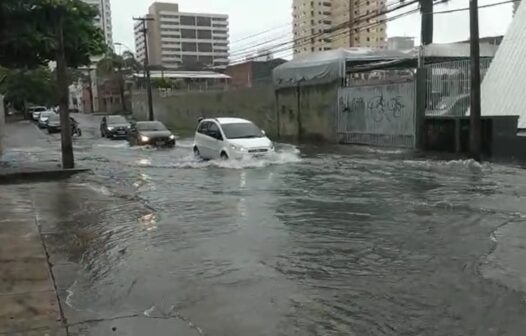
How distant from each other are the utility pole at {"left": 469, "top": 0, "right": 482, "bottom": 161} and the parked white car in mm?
6176

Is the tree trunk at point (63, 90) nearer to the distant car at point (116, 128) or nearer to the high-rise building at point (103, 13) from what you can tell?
the high-rise building at point (103, 13)

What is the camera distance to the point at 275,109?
113 ft

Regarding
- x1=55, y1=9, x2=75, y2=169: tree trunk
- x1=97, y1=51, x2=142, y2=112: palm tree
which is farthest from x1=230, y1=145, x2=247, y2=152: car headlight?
x1=97, y1=51, x2=142, y2=112: palm tree

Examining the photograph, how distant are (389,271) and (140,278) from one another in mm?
2739

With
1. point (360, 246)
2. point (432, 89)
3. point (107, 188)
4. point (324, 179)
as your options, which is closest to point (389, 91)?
point (432, 89)

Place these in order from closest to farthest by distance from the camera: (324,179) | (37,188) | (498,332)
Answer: (498,332) → (37,188) → (324,179)

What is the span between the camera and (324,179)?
50.2 feet

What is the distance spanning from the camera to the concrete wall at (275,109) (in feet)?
94.9

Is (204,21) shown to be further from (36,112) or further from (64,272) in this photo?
(64,272)

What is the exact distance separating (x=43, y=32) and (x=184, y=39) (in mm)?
64948

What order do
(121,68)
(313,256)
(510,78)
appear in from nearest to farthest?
(313,256), (510,78), (121,68)

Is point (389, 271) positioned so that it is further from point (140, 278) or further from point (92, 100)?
point (92, 100)

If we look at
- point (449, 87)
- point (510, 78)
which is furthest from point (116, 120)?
point (510, 78)

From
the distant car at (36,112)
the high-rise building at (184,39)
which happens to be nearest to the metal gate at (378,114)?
the distant car at (36,112)
